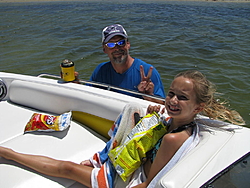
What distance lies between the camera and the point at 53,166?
5.41 feet

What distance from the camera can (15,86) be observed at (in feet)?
8.27

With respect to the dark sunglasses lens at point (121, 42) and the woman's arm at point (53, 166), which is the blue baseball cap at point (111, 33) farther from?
the woman's arm at point (53, 166)

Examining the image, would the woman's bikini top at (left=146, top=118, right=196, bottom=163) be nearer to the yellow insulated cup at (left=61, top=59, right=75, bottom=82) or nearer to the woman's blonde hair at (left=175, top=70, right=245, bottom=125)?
the woman's blonde hair at (left=175, top=70, right=245, bottom=125)

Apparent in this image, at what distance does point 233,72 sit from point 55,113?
3.93 meters

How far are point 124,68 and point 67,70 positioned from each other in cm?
54

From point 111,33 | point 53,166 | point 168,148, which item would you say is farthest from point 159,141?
point 111,33

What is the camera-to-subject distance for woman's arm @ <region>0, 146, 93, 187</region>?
1571 mm

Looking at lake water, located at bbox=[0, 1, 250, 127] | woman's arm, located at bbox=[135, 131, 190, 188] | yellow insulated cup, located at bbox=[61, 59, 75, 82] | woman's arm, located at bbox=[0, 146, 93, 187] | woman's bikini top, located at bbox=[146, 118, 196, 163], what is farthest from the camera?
lake water, located at bbox=[0, 1, 250, 127]

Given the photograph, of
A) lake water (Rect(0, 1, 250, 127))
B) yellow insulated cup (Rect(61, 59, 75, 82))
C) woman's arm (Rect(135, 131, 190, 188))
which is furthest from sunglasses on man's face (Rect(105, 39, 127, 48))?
lake water (Rect(0, 1, 250, 127))

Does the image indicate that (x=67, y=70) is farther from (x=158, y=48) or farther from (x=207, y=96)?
(x=158, y=48)

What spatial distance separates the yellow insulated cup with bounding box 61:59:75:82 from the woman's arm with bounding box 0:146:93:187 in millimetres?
856

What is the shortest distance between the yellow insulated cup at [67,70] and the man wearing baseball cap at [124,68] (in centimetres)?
36

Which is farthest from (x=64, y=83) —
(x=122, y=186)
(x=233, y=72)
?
(x=233, y=72)

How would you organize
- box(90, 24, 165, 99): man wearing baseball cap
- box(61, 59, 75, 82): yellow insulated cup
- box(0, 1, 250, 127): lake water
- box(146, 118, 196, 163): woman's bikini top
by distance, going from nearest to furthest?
box(146, 118, 196, 163): woman's bikini top → box(90, 24, 165, 99): man wearing baseball cap → box(61, 59, 75, 82): yellow insulated cup → box(0, 1, 250, 127): lake water
